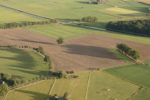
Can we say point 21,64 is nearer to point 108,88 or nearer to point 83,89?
point 83,89

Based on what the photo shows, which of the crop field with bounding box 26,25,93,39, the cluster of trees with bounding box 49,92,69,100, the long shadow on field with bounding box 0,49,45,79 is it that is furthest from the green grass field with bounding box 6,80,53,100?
the crop field with bounding box 26,25,93,39

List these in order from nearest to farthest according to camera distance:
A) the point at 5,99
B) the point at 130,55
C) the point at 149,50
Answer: the point at 5,99 < the point at 130,55 < the point at 149,50

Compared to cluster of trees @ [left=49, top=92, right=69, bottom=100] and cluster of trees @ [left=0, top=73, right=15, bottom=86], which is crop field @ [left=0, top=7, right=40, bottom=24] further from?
cluster of trees @ [left=49, top=92, right=69, bottom=100]

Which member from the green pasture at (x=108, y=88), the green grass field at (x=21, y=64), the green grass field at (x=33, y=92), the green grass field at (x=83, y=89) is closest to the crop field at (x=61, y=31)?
the green grass field at (x=21, y=64)

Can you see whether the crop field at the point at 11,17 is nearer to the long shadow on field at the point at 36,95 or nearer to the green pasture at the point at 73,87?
the green pasture at the point at 73,87

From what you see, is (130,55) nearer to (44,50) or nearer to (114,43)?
(114,43)

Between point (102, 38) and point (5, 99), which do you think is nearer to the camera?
point (5, 99)

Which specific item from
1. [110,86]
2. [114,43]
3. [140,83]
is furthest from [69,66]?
[114,43]
